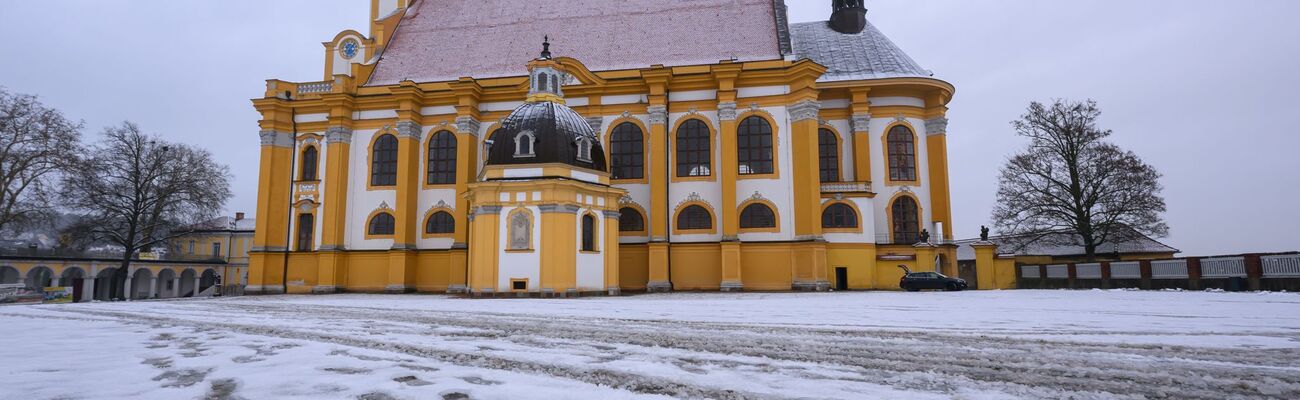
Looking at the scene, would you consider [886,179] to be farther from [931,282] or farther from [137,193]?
[137,193]

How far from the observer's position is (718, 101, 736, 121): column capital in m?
26.5

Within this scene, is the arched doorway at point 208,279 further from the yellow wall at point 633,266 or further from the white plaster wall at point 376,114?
the yellow wall at point 633,266

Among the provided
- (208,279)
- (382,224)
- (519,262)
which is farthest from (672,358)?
(208,279)

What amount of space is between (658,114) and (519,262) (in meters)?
8.62

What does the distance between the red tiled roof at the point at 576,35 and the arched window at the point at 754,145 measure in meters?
3.75

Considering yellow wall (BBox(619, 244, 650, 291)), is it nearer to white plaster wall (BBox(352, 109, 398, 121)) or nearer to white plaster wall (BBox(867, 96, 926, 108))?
white plaster wall (BBox(867, 96, 926, 108))

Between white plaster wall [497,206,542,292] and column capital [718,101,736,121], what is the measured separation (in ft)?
28.4

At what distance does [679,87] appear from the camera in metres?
27.4

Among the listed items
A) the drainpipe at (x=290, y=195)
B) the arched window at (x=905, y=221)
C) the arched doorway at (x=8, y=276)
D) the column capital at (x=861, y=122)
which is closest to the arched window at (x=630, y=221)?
the column capital at (x=861, y=122)

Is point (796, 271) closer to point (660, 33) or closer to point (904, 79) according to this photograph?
point (904, 79)

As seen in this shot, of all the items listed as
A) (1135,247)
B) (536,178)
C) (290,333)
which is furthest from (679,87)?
(1135,247)

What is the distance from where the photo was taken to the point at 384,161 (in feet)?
97.3

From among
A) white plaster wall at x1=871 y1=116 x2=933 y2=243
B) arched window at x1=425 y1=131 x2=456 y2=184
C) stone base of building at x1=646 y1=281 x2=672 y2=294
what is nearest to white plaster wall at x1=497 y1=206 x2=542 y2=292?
stone base of building at x1=646 y1=281 x2=672 y2=294

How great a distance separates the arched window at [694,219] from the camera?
26.7 meters
